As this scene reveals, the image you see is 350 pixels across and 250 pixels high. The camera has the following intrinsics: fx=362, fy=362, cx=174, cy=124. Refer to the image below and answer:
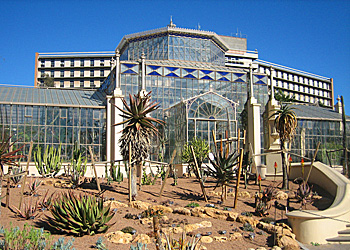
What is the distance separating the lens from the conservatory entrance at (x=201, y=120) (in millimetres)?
28188

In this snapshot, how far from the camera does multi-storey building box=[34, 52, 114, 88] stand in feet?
234

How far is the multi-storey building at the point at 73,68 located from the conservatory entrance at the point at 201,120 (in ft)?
147

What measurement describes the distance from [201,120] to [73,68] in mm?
50110

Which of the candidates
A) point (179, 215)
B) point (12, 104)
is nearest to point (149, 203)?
point (179, 215)

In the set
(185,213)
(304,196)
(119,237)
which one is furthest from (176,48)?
(119,237)

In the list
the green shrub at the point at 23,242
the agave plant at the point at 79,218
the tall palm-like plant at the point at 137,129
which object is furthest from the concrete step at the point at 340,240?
the green shrub at the point at 23,242

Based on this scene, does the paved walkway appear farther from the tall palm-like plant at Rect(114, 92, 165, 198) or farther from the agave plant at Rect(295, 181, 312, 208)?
the tall palm-like plant at Rect(114, 92, 165, 198)

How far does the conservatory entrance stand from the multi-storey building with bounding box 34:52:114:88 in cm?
4469

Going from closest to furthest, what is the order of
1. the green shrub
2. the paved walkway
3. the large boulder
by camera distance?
the green shrub, the large boulder, the paved walkway

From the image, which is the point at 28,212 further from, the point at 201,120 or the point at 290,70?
the point at 290,70

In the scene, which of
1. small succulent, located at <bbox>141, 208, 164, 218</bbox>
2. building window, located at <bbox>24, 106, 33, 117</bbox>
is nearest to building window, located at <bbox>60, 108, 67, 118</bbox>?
building window, located at <bbox>24, 106, 33, 117</bbox>

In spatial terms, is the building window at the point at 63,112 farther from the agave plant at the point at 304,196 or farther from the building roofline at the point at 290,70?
the building roofline at the point at 290,70

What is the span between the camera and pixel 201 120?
1120 inches

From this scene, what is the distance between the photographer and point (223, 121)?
2917 cm
